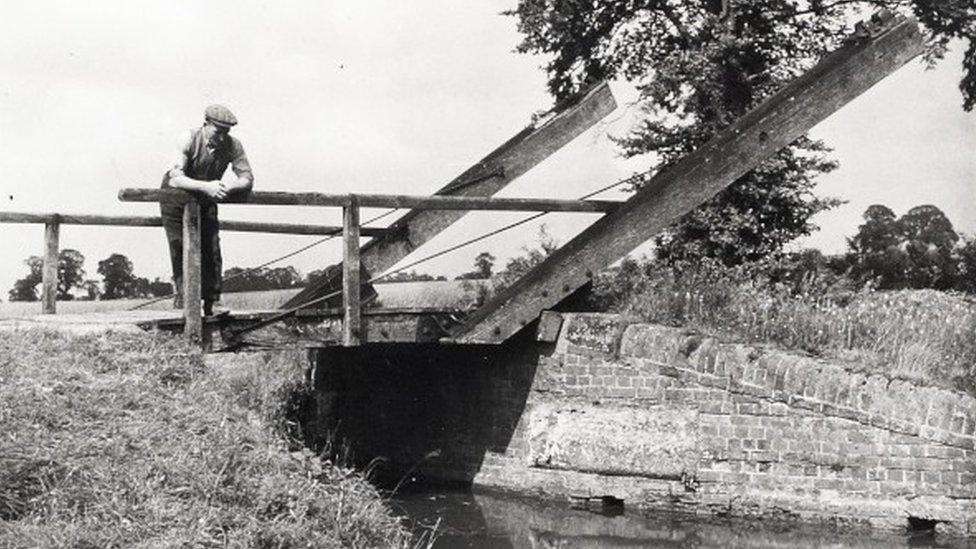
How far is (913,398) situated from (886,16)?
11.5 feet

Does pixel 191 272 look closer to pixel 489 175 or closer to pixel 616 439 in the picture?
pixel 489 175

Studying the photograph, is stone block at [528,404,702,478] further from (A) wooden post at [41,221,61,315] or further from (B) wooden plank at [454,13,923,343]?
(A) wooden post at [41,221,61,315]

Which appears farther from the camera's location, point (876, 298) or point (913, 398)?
point (876, 298)

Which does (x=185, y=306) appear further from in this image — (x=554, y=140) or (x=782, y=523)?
(x=782, y=523)

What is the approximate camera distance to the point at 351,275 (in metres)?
9.81

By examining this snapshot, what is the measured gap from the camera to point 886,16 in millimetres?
10648

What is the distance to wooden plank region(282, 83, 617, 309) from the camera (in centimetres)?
1144

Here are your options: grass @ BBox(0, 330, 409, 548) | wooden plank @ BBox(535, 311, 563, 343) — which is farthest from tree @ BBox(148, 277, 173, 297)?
grass @ BBox(0, 330, 409, 548)

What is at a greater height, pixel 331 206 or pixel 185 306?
pixel 331 206

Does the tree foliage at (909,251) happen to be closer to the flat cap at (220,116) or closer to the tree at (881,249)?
the tree at (881,249)

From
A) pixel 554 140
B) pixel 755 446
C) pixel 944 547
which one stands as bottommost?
pixel 944 547

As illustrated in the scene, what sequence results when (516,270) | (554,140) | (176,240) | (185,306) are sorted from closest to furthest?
1. (185,306)
2. (176,240)
3. (554,140)
4. (516,270)

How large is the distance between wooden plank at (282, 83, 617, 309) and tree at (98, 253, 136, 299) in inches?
713

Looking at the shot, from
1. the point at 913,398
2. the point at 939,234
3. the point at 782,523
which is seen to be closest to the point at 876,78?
the point at 913,398
